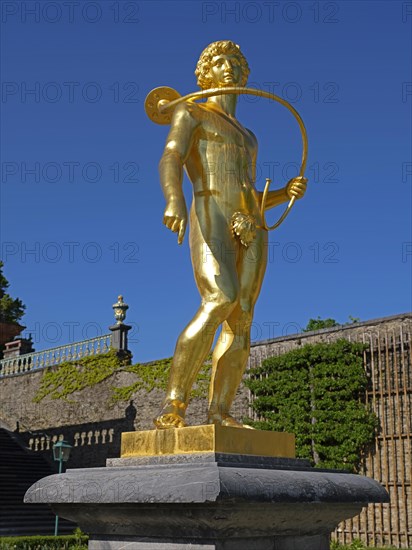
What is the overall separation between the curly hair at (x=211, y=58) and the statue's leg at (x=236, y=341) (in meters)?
1.27

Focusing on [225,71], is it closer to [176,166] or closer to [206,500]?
[176,166]

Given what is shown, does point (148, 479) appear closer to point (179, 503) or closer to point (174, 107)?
point (179, 503)

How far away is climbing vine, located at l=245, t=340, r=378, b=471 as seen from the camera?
13250mm

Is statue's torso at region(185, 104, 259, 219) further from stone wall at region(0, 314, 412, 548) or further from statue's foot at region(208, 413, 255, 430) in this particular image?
stone wall at region(0, 314, 412, 548)

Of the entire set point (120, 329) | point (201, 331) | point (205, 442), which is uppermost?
point (120, 329)

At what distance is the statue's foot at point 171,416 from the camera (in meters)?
3.92

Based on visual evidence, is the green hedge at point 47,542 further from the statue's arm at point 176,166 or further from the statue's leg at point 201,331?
→ the statue's arm at point 176,166

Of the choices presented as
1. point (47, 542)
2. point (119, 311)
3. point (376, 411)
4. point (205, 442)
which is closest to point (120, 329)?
point (119, 311)

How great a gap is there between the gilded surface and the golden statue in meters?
0.12

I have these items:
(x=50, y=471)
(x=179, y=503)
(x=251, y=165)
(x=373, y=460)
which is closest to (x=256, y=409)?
(x=373, y=460)

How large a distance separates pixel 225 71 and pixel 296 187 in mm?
945

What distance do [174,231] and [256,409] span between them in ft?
37.1

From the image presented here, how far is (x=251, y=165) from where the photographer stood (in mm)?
4723

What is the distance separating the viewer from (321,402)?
45.3 feet
